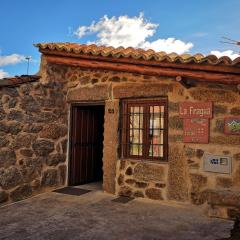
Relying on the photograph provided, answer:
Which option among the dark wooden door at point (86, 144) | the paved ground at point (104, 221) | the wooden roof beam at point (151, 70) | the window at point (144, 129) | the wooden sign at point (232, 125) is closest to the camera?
the paved ground at point (104, 221)

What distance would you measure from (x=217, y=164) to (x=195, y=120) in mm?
883

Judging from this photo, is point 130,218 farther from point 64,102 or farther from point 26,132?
point 64,102

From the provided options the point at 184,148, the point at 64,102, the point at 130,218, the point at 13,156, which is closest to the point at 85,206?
the point at 130,218

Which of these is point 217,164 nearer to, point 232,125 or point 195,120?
point 232,125

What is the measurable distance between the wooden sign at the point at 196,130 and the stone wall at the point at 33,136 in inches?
116

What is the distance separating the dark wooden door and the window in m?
1.41

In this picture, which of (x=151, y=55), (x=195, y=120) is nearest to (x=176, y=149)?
(x=195, y=120)

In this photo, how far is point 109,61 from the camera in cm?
623

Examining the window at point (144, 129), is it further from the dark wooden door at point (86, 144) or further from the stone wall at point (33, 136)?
the stone wall at point (33, 136)

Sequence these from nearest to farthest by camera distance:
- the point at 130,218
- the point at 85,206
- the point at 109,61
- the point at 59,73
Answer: the point at 130,218 < the point at 85,206 < the point at 109,61 < the point at 59,73

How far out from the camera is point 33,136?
651cm

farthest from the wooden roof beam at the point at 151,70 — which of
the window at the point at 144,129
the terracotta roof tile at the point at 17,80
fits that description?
the window at the point at 144,129

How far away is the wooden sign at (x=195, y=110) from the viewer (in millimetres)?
5666

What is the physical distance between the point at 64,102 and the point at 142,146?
221cm
